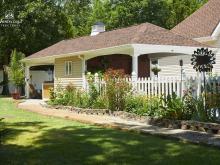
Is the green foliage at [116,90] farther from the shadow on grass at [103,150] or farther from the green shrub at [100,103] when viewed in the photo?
the shadow on grass at [103,150]

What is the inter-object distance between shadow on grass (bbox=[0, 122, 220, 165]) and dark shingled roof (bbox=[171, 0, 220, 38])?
53.9 ft

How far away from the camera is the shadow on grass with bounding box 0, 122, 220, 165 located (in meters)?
8.88

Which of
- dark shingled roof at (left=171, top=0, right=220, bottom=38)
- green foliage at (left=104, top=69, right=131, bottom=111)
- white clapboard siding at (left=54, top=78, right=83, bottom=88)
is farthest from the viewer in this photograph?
Result: dark shingled roof at (left=171, top=0, right=220, bottom=38)

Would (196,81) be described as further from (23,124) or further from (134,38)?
(134,38)

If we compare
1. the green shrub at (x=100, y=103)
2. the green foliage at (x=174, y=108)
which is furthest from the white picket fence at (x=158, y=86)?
the green shrub at (x=100, y=103)

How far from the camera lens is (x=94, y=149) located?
10148 mm

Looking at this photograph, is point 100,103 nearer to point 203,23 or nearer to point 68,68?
point 68,68

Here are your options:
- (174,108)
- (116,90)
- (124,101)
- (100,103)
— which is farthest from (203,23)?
(174,108)

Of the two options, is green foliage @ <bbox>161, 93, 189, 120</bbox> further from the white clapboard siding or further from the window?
the window

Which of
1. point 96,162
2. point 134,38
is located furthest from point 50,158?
point 134,38

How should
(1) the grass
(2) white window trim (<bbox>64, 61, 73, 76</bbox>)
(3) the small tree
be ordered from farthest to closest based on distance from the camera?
(3) the small tree < (2) white window trim (<bbox>64, 61, 73, 76</bbox>) < (1) the grass

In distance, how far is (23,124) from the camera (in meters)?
15.5

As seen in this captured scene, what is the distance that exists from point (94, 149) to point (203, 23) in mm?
20625

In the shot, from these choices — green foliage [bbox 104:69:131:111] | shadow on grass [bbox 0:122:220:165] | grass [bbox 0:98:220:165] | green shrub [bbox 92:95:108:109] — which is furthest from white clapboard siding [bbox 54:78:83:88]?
shadow on grass [bbox 0:122:220:165]
